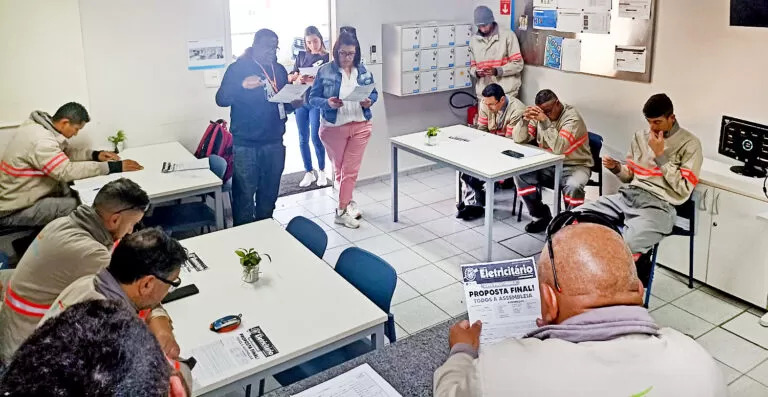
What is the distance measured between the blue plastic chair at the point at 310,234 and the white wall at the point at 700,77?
334 cm

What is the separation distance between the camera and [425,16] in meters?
7.08

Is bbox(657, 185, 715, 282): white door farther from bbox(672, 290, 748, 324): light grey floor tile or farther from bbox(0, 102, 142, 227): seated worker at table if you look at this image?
bbox(0, 102, 142, 227): seated worker at table

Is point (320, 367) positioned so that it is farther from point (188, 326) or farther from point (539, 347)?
point (539, 347)

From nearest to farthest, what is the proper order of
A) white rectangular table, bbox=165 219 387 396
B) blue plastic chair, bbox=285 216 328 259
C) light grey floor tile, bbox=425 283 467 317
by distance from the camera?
white rectangular table, bbox=165 219 387 396, blue plastic chair, bbox=285 216 328 259, light grey floor tile, bbox=425 283 467 317

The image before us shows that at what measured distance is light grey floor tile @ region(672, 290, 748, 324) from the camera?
4.42 metres

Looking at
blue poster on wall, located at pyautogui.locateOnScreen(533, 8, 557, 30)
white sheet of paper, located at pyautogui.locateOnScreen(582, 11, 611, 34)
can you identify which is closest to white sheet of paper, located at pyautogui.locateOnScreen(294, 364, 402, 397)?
white sheet of paper, located at pyautogui.locateOnScreen(582, 11, 611, 34)

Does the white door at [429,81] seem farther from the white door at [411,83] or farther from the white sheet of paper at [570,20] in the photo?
the white sheet of paper at [570,20]

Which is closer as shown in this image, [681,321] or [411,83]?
[681,321]

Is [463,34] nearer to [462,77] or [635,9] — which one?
[462,77]

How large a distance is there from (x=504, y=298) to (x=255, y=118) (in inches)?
144

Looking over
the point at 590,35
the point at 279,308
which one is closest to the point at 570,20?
the point at 590,35

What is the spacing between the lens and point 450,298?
15.5ft

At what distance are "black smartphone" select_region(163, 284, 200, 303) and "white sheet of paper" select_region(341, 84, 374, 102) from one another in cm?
288

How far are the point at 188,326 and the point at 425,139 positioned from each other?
11.4ft
